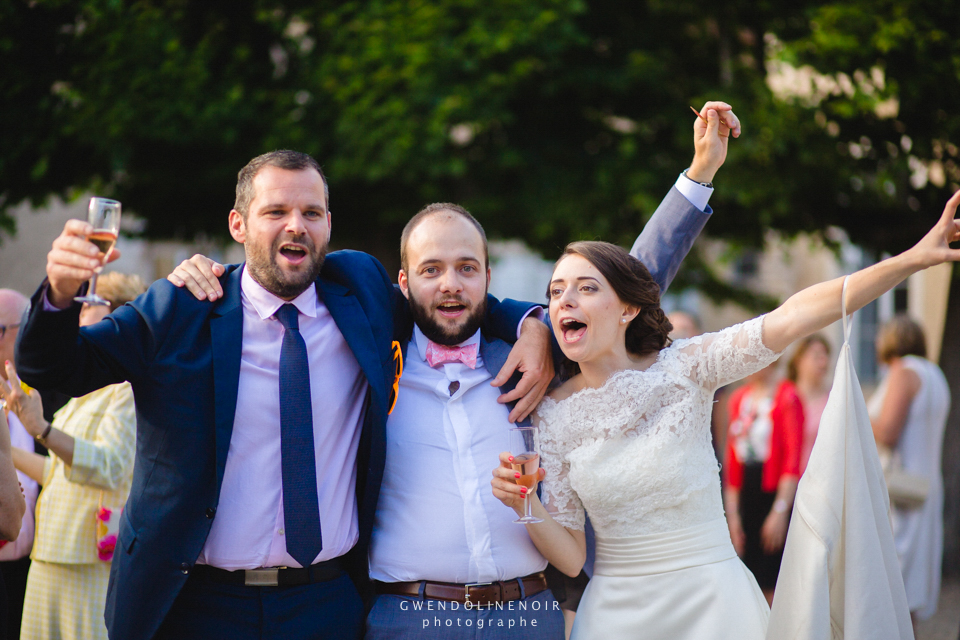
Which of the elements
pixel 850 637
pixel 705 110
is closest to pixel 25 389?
pixel 705 110

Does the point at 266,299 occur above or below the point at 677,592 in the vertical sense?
above

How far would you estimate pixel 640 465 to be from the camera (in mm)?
2820

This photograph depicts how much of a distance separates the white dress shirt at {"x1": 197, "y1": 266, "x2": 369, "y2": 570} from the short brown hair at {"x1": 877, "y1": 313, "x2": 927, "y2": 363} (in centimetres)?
483

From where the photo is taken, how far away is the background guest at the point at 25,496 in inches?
151

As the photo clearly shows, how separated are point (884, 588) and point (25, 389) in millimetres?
3391

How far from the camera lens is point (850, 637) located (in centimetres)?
254

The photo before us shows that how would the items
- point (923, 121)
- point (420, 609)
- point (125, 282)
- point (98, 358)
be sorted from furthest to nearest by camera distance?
point (923, 121) → point (125, 282) → point (420, 609) → point (98, 358)

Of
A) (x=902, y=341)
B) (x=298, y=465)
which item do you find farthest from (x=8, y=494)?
(x=902, y=341)

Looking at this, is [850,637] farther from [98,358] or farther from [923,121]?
[923,121]

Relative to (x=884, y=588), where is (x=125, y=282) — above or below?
above

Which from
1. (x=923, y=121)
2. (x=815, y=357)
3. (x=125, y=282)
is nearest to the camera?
(x=125, y=282)

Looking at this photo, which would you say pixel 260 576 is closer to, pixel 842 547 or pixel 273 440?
pixel 273 440

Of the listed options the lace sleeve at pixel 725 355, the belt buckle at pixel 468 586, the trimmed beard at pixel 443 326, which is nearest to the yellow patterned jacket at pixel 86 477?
the trimmed beard at pixel 443 326

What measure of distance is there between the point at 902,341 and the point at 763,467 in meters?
1.54
